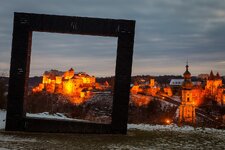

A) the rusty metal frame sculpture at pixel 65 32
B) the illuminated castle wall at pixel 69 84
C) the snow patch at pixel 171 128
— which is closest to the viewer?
the rusty metal frame sculpture at pixel 65 32

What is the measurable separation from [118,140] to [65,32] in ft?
18.8

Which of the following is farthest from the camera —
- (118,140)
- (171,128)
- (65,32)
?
(171,128)

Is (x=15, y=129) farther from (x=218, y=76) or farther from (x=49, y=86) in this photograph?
(x=218, y=76)

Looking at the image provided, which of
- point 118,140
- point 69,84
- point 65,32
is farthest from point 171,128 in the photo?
point 69,84

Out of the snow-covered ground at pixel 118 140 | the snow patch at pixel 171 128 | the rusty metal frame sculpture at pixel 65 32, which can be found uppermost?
the rusty metal frame sculpture at pixel 65 32

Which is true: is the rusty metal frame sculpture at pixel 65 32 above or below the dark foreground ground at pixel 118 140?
above

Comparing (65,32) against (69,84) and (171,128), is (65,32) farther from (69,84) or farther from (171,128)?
(69,84)

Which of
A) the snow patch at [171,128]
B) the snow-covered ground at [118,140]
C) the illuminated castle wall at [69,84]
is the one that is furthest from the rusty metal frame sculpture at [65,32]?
the illuminated castle wall at [69,84]

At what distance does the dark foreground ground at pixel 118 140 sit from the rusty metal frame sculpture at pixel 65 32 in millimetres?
665

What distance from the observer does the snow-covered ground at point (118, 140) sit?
12023 millimetres

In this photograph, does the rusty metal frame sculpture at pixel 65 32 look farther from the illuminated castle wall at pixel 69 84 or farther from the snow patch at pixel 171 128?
the illuminated castle wall at pixel 69 84

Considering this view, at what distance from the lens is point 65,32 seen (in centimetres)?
1591

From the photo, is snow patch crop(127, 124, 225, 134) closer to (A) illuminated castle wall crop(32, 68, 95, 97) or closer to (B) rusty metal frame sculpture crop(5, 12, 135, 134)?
(B) rusty metal frame sculpture crop(5, 12, 135, 134)

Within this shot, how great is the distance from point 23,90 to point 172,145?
7.40 metres
